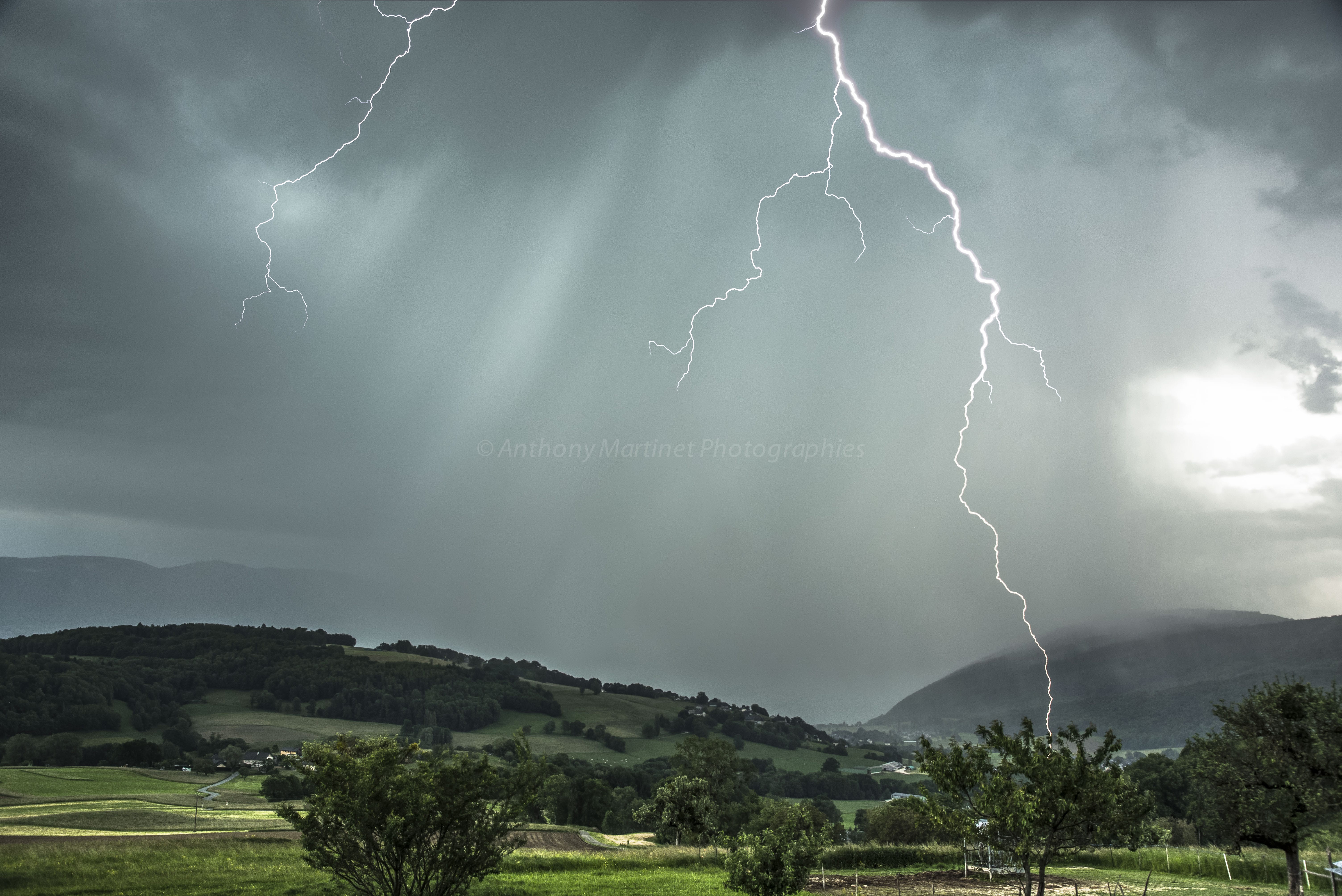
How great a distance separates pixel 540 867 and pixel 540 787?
25935mm

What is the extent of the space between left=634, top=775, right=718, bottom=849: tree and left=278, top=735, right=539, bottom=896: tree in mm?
39065

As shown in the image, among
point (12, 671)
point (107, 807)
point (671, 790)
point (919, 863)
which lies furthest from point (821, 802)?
point (12, 671)

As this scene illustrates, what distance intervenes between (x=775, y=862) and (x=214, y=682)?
18145cm

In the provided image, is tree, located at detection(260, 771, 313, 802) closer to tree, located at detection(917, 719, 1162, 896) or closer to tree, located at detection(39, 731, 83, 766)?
tree, located at detection(39, 731, 83, 766)

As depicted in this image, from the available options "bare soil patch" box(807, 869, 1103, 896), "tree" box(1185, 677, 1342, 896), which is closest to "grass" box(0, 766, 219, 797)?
"bare soil patch" box(807, 869, 1103, 896)

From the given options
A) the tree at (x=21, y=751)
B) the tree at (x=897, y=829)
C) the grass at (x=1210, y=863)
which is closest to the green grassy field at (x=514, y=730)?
the tree at (x=21, y=751)

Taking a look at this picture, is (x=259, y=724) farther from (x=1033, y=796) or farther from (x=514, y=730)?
(x=1033, y=796)

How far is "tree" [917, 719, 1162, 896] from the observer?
51.9ft

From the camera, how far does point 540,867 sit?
38.5 metres

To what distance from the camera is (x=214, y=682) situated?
157750 millimetres

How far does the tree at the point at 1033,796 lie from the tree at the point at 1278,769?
9.56 m

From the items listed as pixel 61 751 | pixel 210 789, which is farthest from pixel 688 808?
pixel 61 751

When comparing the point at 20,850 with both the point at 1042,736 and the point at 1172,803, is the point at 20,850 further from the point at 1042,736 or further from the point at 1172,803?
the point at 1172,803

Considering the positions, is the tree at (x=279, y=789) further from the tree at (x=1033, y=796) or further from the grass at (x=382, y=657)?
the grass at (x=382, y=657)
